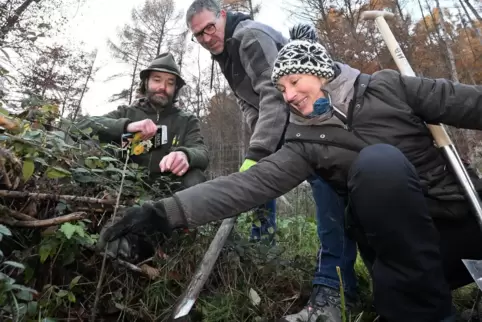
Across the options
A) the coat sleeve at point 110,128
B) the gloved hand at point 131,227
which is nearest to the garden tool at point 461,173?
the gloved hand at point 131,227

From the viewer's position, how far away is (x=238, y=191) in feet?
5.28

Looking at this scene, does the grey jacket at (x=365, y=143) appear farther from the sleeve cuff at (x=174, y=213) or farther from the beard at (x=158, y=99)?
the beard at (x=158, y=99)

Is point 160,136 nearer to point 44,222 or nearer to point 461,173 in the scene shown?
point 44,222

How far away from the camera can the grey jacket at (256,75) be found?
84.9 inches

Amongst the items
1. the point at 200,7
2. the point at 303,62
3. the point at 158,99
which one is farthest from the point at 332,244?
the point at 158,99

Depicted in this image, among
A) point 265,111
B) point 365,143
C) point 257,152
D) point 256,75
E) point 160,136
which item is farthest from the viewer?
point 160,136

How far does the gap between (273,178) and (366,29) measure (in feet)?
46.0

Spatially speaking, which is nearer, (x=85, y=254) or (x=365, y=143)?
(x=365, y=143)

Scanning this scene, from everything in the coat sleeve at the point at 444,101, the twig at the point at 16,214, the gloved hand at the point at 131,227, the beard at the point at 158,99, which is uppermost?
the beard at the point at 158,99

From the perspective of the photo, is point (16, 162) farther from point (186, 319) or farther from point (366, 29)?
point (366, 29)

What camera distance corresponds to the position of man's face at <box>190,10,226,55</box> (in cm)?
260

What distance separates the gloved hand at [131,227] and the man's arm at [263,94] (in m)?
0.73

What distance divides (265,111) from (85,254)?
1.22 meters

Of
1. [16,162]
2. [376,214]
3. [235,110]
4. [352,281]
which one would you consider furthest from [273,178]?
[235,110]
